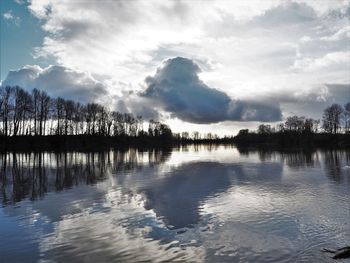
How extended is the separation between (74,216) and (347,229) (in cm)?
1362

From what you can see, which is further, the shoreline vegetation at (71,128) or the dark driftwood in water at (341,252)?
the shoreline vegetation at (71,128)

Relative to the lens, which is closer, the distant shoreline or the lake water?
the lake water

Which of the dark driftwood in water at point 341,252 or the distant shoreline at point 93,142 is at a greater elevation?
the distant shoreline at point 93,142

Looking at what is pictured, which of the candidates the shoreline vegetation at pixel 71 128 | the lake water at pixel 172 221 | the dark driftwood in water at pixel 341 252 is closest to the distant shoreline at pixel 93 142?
the shoreline vegetation at pixel 71 128

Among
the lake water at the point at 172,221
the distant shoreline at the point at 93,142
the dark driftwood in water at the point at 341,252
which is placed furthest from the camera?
the distant shoreline at the point at 93,142

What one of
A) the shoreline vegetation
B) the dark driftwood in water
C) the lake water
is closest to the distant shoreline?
the shoreline vegetation

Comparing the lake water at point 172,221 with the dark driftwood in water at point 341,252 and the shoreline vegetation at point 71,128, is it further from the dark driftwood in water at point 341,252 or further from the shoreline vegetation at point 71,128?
the shoreline vegetation at point 71,128

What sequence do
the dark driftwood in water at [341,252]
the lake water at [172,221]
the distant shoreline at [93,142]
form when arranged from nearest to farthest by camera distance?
the dark driftwood in water at [341,252]
the lake water at [172,221]
the distant shoreline at [93,142]

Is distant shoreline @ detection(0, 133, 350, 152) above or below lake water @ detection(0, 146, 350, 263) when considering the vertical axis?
above

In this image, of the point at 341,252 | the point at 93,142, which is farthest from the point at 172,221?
the point at 93,142

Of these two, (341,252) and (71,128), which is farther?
(71,128)

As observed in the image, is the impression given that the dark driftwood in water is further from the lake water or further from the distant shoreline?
the distant shoreline

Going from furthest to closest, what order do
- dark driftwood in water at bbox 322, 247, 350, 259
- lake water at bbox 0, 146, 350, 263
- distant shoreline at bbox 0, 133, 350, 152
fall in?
distant shoreline at bbox 0, 133, 350, 152 < lake water at bbox 0, 146, 350, 263 < dark driftwood in water at bbox 322, 247, 350, 259

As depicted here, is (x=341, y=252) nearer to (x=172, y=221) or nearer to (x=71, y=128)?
(x=172, y=221)
